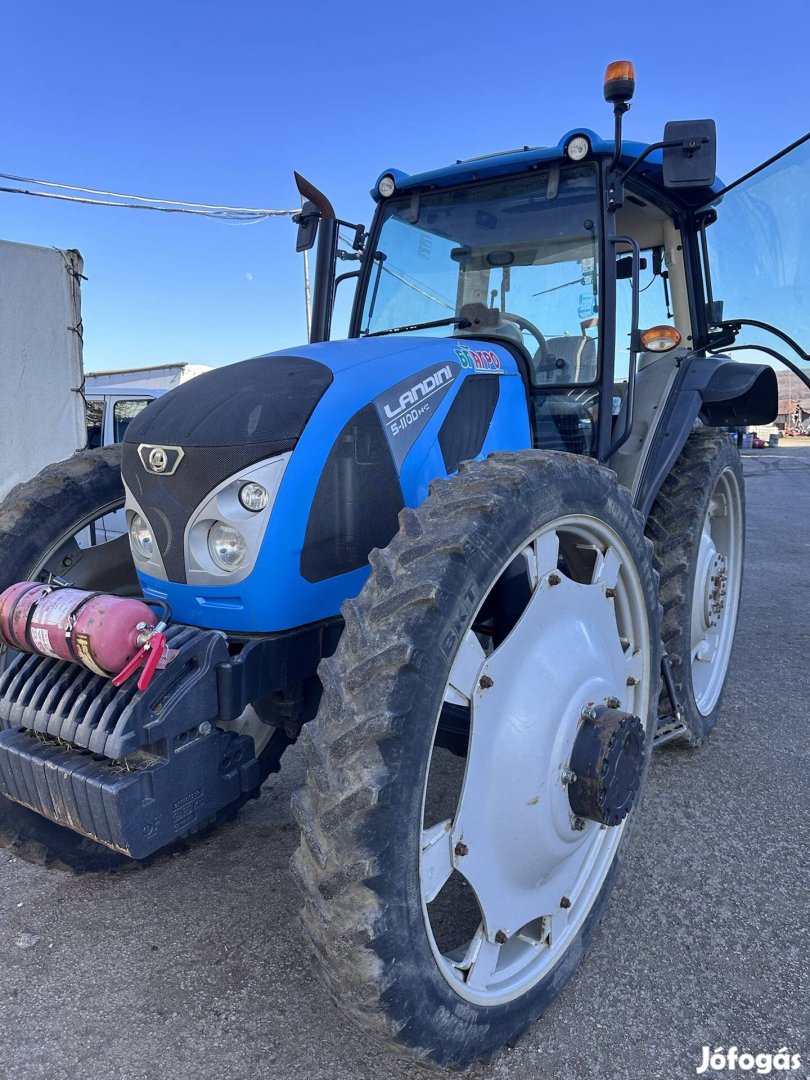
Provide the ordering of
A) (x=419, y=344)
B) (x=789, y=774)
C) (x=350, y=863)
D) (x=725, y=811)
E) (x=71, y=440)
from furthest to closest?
1. (x=71, y=440)
2. (x=789, y=774)
3. (x=725, y=811)
4. (x=419, y=344)
5. (x=350, y=863)

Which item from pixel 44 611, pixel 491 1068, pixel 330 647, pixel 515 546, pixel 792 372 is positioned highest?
pixel 792 372

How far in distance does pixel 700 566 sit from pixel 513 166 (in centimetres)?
192

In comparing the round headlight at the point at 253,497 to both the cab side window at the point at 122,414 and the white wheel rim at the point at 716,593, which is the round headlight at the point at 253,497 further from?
the cab side window at the point at 122,414

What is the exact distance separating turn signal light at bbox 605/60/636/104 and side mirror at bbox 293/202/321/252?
1.18 m

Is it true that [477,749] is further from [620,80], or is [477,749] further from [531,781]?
[620,80]

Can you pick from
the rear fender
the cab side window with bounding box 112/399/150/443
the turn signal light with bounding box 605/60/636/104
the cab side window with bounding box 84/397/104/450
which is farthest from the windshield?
the cab side window with bounding box 84/397/104/450

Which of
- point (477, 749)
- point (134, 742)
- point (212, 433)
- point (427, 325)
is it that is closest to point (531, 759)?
point (477, 749)

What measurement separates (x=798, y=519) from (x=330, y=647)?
1084 cm

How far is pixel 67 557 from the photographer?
254 centimetres

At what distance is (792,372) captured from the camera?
332cm

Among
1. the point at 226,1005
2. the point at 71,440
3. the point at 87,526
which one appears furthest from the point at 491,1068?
the point at 71,440

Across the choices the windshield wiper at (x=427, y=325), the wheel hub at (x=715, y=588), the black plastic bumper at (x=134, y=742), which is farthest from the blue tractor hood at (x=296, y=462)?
the wheel hub at (x=715, y=588)

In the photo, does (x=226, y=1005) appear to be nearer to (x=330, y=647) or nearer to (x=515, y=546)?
(x=330, y=647)

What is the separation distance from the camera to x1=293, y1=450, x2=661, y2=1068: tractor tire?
4.64 feet
